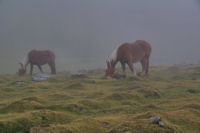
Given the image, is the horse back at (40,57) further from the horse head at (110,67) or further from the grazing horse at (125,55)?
the horse head at (110,67)

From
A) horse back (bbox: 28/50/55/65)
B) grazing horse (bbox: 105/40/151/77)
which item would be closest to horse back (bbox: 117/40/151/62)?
grazing horse (bbox: 105/40/151/77)

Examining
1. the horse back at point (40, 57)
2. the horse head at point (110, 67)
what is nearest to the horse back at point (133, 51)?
the horse head at point (110, 67)

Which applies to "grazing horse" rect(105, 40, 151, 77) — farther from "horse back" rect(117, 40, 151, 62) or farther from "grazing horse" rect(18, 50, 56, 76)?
"grazing horse" rect(18, 50, 56, 76)

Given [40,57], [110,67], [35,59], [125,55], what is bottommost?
[110,67]

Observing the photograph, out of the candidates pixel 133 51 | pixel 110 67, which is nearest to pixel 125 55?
pixel 133 51

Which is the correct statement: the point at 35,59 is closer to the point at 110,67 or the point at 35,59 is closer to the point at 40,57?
the point at 40,57

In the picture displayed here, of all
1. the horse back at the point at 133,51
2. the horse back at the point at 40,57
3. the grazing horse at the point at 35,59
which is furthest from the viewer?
the horse back at the point at 40,57

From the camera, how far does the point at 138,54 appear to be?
99.1 feet

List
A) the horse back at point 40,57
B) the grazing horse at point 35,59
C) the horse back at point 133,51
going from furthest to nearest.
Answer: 1. the horse back at point 40,57
2. the grazing horse at point 35,59
3. the horse back at point 133,51

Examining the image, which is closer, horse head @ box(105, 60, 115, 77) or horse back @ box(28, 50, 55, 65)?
horse head @ box(105, 60, 115, 77)

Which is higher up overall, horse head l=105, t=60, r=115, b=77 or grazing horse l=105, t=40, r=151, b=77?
grazing horse l=105, t=40, r=151, b=77

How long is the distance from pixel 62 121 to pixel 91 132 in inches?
92.1

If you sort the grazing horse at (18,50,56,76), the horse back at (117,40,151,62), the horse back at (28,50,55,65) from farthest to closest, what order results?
the horse back at (28,50,55,65) → the grazing horse at (18,50,56,76) → the horse back at (117,40,151,62)

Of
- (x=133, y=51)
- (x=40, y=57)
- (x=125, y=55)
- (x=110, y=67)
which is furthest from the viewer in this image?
(x=40, y=57)
